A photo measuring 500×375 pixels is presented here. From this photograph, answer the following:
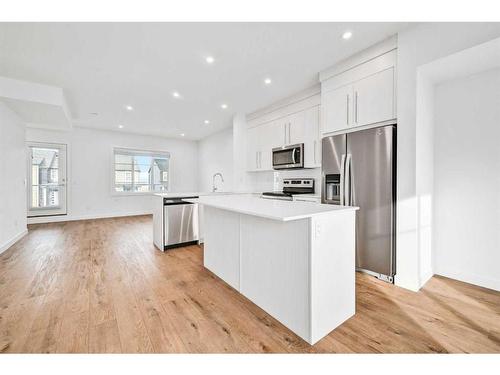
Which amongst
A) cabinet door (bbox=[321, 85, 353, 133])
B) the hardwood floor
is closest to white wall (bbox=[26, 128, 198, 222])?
the hardwood floor

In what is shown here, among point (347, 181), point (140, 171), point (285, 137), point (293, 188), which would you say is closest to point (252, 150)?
point (285, 137)

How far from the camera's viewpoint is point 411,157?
224 cm

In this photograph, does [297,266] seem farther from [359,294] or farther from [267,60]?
[267,60]

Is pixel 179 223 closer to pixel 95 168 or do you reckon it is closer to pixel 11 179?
pixel 11 179

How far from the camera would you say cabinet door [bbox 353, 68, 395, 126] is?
2422 millimetres

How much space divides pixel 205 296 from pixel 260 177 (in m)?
3.39

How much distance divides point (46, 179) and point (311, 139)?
Result: 689 cm

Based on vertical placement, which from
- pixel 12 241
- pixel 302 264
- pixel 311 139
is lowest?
pixel 12 241

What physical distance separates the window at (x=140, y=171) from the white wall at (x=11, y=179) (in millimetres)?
2486

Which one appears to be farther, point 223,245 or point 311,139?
point 311,139

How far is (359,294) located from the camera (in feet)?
7.13

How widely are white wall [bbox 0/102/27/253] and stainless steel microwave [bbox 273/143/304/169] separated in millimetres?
4479
